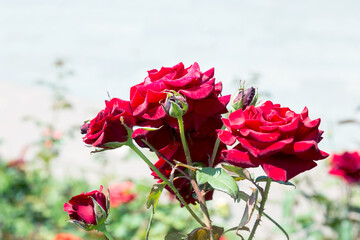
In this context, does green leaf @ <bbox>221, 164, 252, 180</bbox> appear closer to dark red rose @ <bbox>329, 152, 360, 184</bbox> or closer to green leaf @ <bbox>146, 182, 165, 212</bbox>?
green leaf @ <bbox>146, 182, 165, 212</bbox>

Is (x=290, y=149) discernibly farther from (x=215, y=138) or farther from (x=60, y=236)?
(x=60, y=236)

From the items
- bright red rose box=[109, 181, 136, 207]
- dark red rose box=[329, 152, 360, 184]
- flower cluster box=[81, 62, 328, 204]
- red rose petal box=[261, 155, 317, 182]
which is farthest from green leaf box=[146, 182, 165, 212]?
bright red rose box=[109, 181, 136, 207]

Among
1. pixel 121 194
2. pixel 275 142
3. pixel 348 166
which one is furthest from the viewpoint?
pixel 121 194

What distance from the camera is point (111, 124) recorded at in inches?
21.7

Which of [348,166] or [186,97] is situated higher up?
[186,97]

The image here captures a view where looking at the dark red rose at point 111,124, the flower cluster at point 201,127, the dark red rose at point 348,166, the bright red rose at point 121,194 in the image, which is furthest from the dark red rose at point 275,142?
the bright red rose at point 121,194

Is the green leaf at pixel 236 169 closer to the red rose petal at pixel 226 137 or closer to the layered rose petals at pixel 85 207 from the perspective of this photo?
the red rose petal at pixel 226 137

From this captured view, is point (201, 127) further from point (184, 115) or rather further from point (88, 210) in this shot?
point (88, 210)

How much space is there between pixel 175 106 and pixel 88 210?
17 cm

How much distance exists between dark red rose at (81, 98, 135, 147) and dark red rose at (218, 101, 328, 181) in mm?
106

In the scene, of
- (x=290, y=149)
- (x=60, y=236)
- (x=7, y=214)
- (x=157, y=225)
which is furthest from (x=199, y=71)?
(x=7, y=214)

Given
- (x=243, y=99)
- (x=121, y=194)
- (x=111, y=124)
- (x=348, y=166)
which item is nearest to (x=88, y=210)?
(x=111, y=124)

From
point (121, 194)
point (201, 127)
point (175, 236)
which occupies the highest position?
point (201, 127)

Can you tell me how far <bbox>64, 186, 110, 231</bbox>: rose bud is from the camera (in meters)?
0.60
